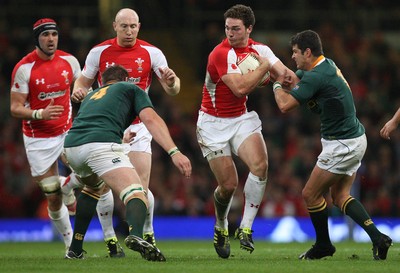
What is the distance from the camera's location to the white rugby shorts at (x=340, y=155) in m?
10.9

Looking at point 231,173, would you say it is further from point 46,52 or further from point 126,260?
point 46,52

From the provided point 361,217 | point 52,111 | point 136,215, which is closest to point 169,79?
point 52,111

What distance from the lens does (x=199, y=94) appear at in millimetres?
25500

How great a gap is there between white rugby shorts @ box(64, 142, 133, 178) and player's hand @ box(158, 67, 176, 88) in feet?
5.46

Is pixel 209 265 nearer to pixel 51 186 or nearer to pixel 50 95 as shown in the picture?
pixel 51 186

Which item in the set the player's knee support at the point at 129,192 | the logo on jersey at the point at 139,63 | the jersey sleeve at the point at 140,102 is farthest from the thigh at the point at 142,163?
the player's knee support at the point at 129,192

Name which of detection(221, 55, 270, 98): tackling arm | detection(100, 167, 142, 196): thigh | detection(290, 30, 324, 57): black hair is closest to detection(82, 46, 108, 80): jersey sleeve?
detection(221, 55, 270, 98): tackling arm

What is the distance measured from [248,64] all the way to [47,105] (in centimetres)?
285

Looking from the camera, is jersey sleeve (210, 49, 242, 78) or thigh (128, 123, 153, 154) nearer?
jersey sleeve (210, 49, 242, 78)

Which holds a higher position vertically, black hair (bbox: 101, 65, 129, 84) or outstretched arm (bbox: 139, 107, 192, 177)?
black hair (bbox: 101, 65, 129, 84)

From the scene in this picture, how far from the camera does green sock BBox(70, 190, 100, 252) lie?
11.5m

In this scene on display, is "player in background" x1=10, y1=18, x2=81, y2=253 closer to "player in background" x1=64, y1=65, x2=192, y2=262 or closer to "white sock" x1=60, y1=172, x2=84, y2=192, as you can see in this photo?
"white sock" x1=60, y1=172, x2=84, y2=192

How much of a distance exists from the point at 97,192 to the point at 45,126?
1.81 metres

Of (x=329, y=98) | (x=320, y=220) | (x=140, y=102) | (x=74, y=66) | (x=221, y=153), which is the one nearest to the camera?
(x=140, y=102)
